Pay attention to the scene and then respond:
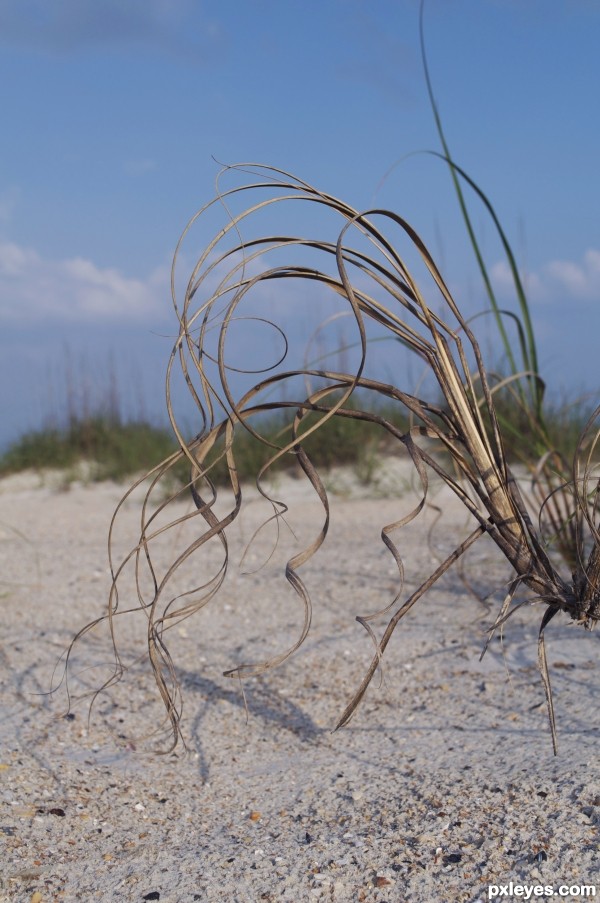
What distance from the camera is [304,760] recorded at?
175 centimetres

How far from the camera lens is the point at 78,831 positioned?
1469 mm

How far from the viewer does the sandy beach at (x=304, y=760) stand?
122 centimetres

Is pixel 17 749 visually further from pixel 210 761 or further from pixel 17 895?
pixel 17 895

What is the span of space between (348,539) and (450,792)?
8.80ft

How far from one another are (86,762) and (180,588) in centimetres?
157

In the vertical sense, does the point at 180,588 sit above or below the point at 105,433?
below

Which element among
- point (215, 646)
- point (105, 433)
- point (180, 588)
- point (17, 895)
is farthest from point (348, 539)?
point (105, 433)

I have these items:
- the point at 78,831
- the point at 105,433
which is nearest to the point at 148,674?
the point at 78,831

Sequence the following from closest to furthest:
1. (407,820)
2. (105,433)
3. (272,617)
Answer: (407,820) → (272,617) → (105,433)

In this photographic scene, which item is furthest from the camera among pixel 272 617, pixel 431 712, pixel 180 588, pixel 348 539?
pixel 348 539

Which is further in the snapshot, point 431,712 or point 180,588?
point 180,588

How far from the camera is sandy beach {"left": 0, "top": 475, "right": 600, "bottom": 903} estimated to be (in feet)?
4.01

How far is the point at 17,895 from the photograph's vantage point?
1240mm

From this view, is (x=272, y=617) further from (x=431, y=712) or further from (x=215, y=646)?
(x=431, y=712)
